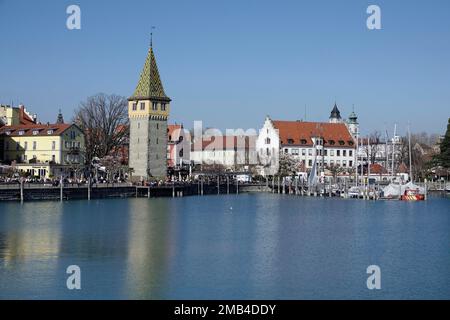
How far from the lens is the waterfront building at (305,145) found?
116m

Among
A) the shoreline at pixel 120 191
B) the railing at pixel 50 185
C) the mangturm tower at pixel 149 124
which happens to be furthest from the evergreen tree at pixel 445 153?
the railing at pixel 50 185

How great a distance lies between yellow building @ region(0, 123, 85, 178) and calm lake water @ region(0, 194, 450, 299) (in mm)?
23751

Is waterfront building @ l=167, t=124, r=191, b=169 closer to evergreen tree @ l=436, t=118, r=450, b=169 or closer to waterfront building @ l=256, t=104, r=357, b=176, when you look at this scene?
waterfront building @ l=256, t=104, r=357, b=176

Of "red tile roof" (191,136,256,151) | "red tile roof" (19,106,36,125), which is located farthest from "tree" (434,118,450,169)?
"red tile roof" (19,106,36,125)

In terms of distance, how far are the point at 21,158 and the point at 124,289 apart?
199 feet

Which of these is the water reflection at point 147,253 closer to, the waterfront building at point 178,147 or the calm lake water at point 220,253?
the calm lake water at point 220,253

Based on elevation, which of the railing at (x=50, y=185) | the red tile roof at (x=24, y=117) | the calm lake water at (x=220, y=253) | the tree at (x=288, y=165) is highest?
the red tile roof at (x=24, y=117)

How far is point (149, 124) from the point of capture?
86.7m

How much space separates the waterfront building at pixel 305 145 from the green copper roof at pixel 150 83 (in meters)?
31.3

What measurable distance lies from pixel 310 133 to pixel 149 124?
40459mm

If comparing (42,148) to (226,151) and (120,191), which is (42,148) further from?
(226,151)

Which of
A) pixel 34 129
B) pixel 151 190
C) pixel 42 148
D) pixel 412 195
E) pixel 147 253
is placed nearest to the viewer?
pixel 147 253

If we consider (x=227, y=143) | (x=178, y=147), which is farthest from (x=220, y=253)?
(x=227, y=143)

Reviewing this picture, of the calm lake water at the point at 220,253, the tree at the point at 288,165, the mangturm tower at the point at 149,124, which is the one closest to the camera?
the calm lake water at the point at 220,253
